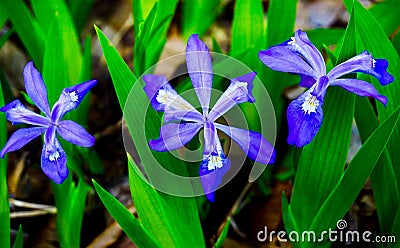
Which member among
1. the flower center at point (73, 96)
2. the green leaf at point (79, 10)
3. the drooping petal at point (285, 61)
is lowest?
the flower center at point (73, 96)

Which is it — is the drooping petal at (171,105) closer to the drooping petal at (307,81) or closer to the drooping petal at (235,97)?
the drooping petal at (235,97)

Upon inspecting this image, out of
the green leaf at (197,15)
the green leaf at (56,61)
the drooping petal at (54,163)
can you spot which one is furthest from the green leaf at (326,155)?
the green leaf at (197,15)

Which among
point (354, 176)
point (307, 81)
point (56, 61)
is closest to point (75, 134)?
point (56, 61)

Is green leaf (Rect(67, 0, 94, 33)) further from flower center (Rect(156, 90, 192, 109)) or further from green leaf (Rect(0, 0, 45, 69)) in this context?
flower center (Rect(156, 90, 192, 109))

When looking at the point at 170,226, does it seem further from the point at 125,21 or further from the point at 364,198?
the point at 125,21

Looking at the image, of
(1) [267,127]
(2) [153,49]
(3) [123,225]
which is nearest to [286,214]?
(1) [267,127]

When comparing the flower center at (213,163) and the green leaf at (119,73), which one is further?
the green leaf at (119,73)

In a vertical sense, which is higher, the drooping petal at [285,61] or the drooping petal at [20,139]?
the drooping petal at [285,61]
